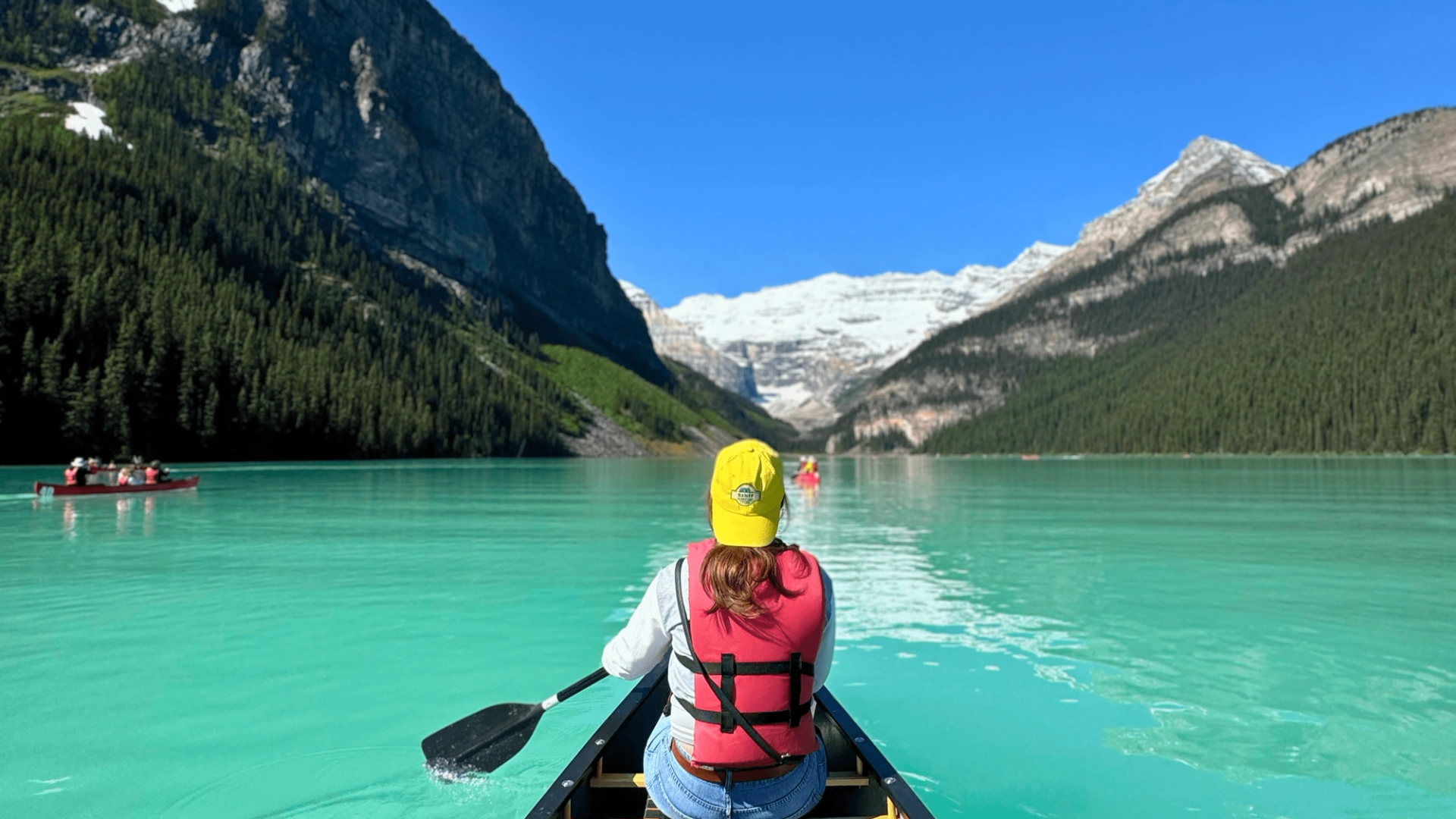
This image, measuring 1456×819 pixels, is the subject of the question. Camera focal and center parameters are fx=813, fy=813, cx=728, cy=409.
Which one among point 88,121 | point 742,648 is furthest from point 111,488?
point 88,121

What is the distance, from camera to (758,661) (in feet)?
15.5

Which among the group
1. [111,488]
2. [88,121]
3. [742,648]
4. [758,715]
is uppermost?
[88,121]

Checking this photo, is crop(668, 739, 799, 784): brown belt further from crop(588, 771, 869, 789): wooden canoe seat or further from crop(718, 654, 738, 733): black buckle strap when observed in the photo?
crop(588, 771, 869, 789): wooden canoe seat

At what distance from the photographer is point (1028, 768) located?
33.2 feet

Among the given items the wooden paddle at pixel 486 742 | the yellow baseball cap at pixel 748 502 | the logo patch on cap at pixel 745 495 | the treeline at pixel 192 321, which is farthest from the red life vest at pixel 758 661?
the treeline at pixel 192 321

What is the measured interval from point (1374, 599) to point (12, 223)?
449 ft

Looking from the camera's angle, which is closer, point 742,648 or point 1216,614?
point 742,648

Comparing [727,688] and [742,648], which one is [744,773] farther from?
[742,648]

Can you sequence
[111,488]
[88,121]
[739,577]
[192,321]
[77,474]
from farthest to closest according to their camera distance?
[88,121] → [192,321] → [111,488] → [77,474] → [739,577]

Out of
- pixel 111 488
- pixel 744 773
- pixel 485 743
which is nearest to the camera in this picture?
pixel 744 773

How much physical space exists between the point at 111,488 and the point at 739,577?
58099 millimetres

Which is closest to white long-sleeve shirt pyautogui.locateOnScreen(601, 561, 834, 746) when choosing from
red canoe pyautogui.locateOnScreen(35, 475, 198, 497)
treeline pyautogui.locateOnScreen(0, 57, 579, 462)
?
red canoe pyautogui.locateOnScreen(35, 475, 198, 497)

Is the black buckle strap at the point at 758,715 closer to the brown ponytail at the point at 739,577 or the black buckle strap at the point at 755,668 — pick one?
the black buckle strap at the point at 755,668

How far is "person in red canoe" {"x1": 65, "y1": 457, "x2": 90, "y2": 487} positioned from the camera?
46.9 m
